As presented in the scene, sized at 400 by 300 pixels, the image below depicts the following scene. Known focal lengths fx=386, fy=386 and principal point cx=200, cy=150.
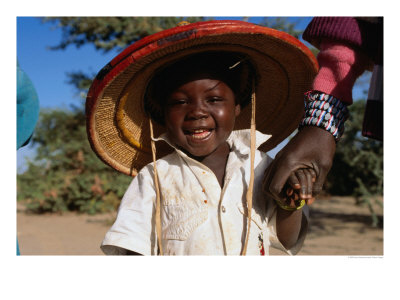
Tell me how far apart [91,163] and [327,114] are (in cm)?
801

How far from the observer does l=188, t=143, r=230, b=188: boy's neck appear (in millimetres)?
1755

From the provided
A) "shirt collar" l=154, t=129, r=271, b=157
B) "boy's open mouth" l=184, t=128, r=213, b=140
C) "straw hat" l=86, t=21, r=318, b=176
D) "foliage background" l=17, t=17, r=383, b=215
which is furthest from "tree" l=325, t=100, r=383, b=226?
"boy's open mouth" l=184, t=128, r=213, b=140

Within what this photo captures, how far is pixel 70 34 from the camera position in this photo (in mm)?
9016

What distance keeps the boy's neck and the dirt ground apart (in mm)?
3883

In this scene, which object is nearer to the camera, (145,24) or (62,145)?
(145,24)

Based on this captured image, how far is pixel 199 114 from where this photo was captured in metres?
1.61

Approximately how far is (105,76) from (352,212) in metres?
8.91

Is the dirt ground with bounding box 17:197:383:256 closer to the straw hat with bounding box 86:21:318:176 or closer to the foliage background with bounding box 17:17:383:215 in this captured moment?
the foliage background with bounding box 17:17:383:215

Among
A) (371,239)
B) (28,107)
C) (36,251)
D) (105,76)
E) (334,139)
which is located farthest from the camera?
(371,239)

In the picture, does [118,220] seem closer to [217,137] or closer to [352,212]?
[217,137]

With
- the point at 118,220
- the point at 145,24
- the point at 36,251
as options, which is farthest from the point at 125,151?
the point at 145,24

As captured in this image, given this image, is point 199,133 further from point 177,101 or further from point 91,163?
point 91,163

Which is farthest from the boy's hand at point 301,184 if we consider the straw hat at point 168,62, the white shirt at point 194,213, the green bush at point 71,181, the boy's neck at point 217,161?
the green bush at point 71,181

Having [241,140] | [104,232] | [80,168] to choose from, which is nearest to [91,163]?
[80,168]
